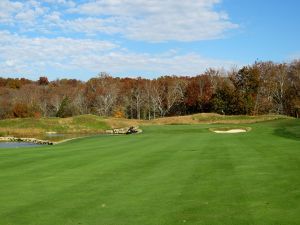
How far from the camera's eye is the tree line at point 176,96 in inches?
3396

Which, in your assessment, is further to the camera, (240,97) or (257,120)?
(240,97)

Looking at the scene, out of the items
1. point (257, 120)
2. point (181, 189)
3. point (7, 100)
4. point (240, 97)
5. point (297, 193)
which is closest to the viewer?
point (297, 193)

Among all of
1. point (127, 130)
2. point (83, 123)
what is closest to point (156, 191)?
point (127, 130)

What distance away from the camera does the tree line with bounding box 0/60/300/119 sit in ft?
283

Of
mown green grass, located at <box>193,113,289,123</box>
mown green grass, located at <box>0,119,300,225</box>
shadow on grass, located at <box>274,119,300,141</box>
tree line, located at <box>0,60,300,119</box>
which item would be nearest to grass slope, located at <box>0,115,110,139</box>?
mown green grass, located at <box>193,113,289,123</box>

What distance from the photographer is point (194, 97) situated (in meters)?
103

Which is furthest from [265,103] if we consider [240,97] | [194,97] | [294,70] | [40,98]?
[40,98]

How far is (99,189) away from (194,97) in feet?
302

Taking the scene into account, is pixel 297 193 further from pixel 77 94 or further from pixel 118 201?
pixel 77 94

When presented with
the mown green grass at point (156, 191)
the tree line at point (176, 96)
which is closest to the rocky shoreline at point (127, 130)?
the tree line at point (176, 96)

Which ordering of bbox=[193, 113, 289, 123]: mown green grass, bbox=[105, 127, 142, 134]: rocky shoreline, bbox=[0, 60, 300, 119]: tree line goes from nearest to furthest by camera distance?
bbox=[105, 127, 142, 134]: rocky shoreline → bbox=[193, 113, 289, 123]: mown green grass → bbox=[0, 60, 300, 119]: tree line

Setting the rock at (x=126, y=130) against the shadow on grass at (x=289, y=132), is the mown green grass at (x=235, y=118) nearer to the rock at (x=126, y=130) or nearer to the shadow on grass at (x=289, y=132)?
the rock at (x=126, y=130)

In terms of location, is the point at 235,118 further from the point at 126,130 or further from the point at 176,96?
the point at 176,96

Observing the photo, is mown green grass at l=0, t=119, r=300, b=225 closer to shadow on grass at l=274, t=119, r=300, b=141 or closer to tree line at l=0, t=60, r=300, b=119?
shadow on grass at l=274, t=119, r=300, b=141
